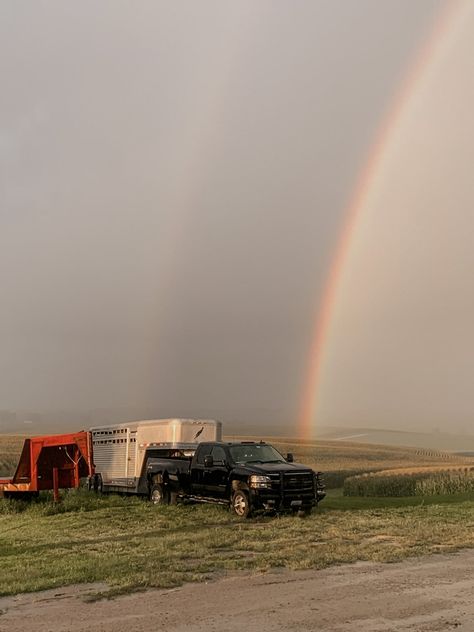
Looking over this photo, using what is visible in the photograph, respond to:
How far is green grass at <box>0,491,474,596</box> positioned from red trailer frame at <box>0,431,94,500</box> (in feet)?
3.54

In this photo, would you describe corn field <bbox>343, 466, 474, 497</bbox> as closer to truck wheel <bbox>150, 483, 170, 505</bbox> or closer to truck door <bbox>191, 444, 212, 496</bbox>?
truck wheel <bbox>150, 483, 170, 505</bbox>

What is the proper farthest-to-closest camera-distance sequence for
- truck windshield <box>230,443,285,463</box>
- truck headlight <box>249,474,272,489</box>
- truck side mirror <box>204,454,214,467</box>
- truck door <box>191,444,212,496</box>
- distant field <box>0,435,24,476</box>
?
distant field <box>0,435,24,476</box>
truck door <box>191,444,212,496</box>
truck windshield <box>230,443,285,463</box>
truck side mirror <box>204,454,214,467</box>
truck headlight <box>249,474,272,489</box>

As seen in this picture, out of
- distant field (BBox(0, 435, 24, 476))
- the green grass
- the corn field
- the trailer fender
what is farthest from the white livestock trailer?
Answer: distant field (BBox(0, 435, 24, 476))

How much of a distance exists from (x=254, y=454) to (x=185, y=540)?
20.3ft

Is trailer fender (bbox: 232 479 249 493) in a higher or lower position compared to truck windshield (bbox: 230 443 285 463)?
lower

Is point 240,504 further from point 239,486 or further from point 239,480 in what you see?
point 239,480

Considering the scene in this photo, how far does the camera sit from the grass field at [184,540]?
32.9 feet

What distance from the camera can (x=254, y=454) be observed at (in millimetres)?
19062

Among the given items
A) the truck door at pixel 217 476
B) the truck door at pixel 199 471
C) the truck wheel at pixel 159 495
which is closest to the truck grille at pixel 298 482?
the truck door at pixel 217 476

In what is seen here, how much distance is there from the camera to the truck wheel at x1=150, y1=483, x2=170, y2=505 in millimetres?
20609

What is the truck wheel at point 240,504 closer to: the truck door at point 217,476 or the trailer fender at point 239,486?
the trailer fender at point 239,486

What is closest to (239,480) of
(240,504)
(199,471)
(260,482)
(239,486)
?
(239,486)

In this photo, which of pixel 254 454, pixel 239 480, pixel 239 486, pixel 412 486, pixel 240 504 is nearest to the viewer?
pixel 240 504

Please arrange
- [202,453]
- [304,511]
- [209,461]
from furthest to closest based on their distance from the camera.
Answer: [202,453], [209,461], [304,511]
